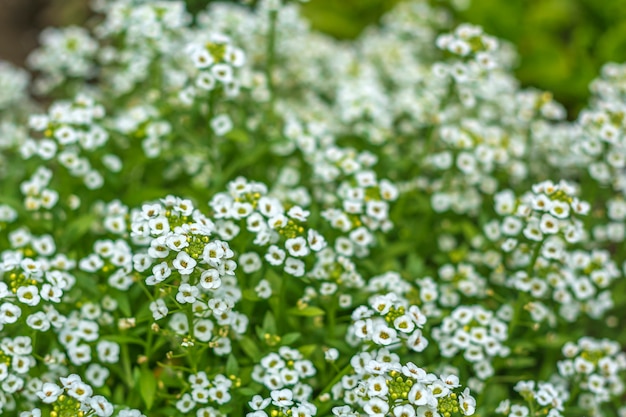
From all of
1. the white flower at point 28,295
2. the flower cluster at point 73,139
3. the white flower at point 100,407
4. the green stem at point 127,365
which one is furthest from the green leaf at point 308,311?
the flower cluster at point 73,139

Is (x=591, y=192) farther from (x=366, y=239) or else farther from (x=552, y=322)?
(x=366, y=239)

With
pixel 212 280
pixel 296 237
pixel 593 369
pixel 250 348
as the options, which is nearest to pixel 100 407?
pixel 212 280

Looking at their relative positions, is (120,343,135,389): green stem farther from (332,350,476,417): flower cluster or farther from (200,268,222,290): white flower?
(332,350,476,417): flower cluster

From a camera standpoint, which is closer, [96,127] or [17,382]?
[17,382]

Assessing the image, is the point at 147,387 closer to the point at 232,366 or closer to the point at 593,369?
the point at 232,366

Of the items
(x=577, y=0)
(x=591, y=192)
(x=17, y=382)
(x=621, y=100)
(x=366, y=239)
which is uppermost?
(x=577, y=0)

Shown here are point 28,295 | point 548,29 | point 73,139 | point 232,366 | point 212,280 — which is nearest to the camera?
point 212,280

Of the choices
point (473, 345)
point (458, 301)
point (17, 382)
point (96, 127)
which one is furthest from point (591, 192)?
point (17, 382)

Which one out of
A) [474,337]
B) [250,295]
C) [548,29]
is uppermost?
[548,29]
